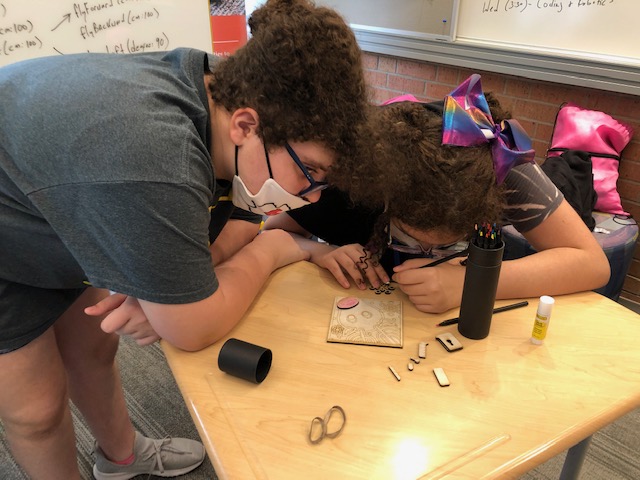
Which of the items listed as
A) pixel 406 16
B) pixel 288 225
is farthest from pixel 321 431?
pixel 406 16

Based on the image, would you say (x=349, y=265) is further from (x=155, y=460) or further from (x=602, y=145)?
(x=602, y=145)

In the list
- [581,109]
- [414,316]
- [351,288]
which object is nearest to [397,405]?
[414,316]

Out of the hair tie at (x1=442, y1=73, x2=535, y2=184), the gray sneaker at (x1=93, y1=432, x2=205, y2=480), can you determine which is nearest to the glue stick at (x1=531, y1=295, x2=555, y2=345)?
the hair tie at (x1=442, y1=73, x2=535, y2=184)

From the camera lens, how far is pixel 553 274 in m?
1.04

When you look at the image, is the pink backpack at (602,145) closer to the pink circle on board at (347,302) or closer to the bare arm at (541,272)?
the bare arm at (541,272)

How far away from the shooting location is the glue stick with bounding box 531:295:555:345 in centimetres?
88

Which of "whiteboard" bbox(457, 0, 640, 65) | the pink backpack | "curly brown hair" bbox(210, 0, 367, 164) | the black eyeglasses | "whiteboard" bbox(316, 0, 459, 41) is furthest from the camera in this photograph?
"whiteboard" bbox(316, 0, 459, 41)

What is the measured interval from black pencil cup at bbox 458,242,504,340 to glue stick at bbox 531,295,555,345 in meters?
0.08

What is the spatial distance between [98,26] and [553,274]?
1.62 meters

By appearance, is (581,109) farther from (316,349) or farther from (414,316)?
(316,349)

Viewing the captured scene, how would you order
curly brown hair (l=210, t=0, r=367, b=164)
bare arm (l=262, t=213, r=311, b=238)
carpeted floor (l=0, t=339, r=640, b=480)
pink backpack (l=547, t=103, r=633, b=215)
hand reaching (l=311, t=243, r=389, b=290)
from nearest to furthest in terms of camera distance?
1. curly brown hair (l=210, t=0, r=367, b=164)
2. hand reaching (l=311, t=243, r=389, b=290)
3. bare arm (l=262, t=213, r=311, b=238)
4. carpeted floor (l=0, t=339, r=640, b=480)
5. pink backpack (l=547, t=103, r=633, b=215)

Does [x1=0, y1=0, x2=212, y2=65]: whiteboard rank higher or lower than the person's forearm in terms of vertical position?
higher

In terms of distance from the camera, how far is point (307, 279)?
1.12 meters

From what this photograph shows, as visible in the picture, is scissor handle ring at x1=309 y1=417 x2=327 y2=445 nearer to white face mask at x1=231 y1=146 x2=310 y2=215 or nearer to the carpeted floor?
white face mask at x1=231 y1=146 x2=310 y2=215
